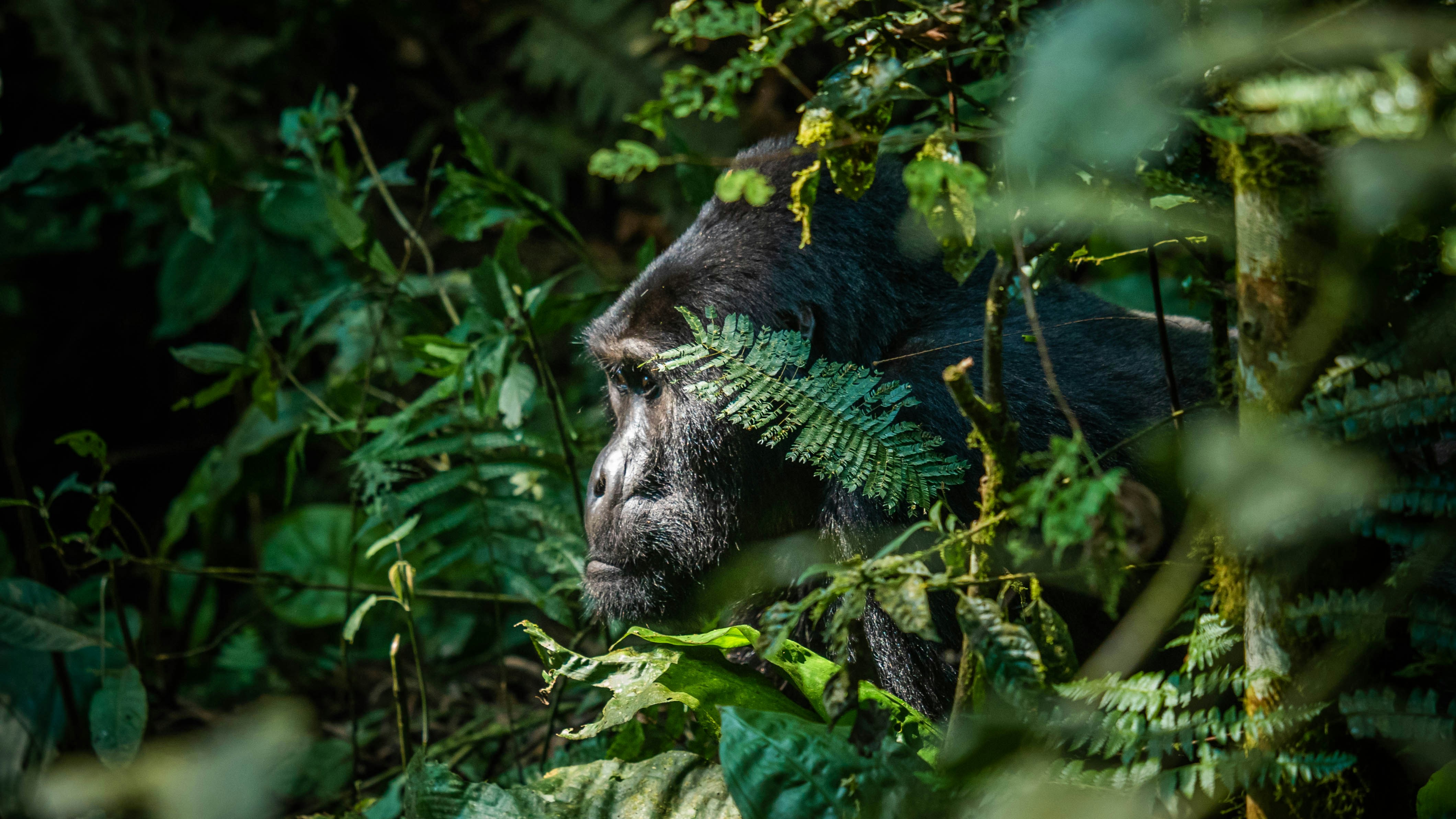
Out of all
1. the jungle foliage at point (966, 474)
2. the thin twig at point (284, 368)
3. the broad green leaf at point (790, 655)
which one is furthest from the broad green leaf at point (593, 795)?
the thin twig at point (284, 368)

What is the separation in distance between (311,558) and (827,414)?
2.78 meters

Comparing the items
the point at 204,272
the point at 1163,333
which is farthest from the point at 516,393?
the point at 204,272

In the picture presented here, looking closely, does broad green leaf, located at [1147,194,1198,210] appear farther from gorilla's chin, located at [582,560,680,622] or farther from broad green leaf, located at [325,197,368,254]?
broad green leaf, located at [325,197,368,254]

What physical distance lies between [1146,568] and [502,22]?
14.3 ft

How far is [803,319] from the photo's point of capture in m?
1.83

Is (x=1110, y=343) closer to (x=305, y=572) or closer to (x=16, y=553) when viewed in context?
(x=305, y=572)

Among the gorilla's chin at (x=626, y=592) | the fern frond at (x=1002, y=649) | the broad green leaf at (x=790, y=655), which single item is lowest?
the gorilla's chin at (x=626, y=592)

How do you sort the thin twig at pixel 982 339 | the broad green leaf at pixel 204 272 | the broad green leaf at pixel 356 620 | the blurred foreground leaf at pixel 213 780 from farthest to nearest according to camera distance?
the broad green leaf at pixel 204 272 → the broad green leaf at pixel 356 620 → the thin twig at pixel 982 339 → the blurred foreground leaf at pixel 213 780

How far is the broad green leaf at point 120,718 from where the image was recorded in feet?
6.26

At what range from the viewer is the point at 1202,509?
1.06 metres

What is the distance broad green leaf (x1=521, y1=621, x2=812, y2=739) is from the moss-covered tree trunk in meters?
0.62

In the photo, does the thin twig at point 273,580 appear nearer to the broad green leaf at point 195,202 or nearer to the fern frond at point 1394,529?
the broad green leaf at point 195,202

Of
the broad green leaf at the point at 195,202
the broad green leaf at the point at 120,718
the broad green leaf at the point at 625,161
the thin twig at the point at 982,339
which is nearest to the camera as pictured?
the broad green leaf at the point at 625,161

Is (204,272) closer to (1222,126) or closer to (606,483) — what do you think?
(606,483)
